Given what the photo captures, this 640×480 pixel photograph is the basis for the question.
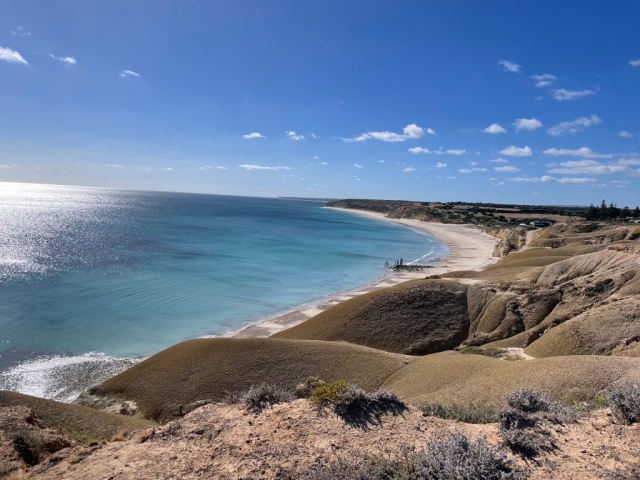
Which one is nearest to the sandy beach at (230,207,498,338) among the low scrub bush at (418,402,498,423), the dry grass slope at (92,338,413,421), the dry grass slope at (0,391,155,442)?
the dry grass slope at (92,338,413,421)

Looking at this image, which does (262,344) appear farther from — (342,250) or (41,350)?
(342,250)

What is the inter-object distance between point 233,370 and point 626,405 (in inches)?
560

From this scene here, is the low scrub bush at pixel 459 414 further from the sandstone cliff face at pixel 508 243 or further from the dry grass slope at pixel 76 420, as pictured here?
the sandstone cliff face at pixel 508 243

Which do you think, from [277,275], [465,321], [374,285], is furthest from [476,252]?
[465,321]

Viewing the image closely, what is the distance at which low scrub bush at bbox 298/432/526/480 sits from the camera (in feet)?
18.0

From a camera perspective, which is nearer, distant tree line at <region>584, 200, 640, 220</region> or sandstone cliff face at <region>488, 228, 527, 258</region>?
sandstone cliff face at <region>488, 228, 527, 258</region>

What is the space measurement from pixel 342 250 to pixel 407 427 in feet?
222

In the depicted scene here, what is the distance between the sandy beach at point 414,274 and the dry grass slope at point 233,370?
33.8 feet

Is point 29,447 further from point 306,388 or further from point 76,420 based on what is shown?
point 306,388

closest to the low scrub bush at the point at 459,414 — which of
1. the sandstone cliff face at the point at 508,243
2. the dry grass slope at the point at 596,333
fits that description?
the dry grass slope at the point at 596,333

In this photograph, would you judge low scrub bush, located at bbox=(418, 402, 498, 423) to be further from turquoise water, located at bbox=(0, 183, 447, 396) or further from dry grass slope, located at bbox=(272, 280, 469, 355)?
turquoise water, located at bbox=(0, 183, 447, 396)

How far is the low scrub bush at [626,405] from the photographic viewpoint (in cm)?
716

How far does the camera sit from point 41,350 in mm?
24688

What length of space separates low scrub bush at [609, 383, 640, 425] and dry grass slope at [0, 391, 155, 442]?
40.5 feet
